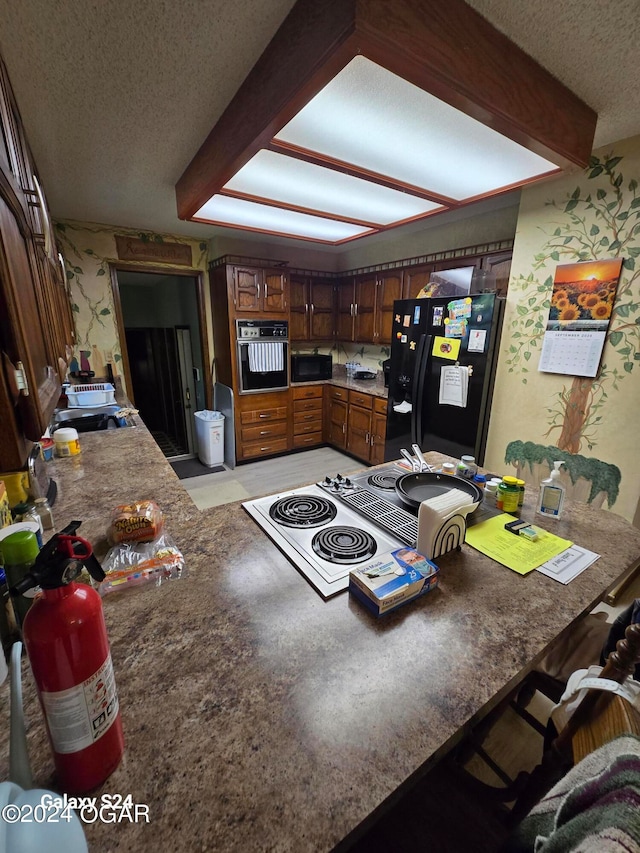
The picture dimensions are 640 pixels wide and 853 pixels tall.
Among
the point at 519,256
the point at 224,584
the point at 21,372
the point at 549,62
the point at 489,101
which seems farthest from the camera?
the point at 519,256

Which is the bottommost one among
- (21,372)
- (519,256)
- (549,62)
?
(21,372)

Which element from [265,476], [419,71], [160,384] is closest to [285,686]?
[419,71]

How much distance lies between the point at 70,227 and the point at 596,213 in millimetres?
4156

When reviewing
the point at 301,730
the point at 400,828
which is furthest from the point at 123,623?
the point at 400,828

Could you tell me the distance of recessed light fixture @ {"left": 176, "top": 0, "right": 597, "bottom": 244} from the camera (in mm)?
1020

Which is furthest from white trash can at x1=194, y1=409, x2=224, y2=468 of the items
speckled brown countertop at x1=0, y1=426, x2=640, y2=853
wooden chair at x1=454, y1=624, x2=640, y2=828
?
wooden chair at x1=454, y1=624, x2=640, y2=828

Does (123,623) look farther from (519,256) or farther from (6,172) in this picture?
(519,256)

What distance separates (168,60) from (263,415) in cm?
299

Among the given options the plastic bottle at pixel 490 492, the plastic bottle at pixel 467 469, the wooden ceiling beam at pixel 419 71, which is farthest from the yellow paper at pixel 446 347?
the plastic bottle at pixel 490 492

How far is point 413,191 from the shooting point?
1990 mm

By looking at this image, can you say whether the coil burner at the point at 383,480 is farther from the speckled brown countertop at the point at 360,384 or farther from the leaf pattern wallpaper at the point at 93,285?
the leaf pattern wallpaper at the point at 93,285

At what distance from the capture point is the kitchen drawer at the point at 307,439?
435 centimetres

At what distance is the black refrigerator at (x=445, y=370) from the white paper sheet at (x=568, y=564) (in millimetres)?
1663

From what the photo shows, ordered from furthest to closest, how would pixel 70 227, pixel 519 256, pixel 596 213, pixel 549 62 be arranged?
1. pixel 70 227
2. pixel 519 256
3. pixel 596 213
4. pixel 549 62
